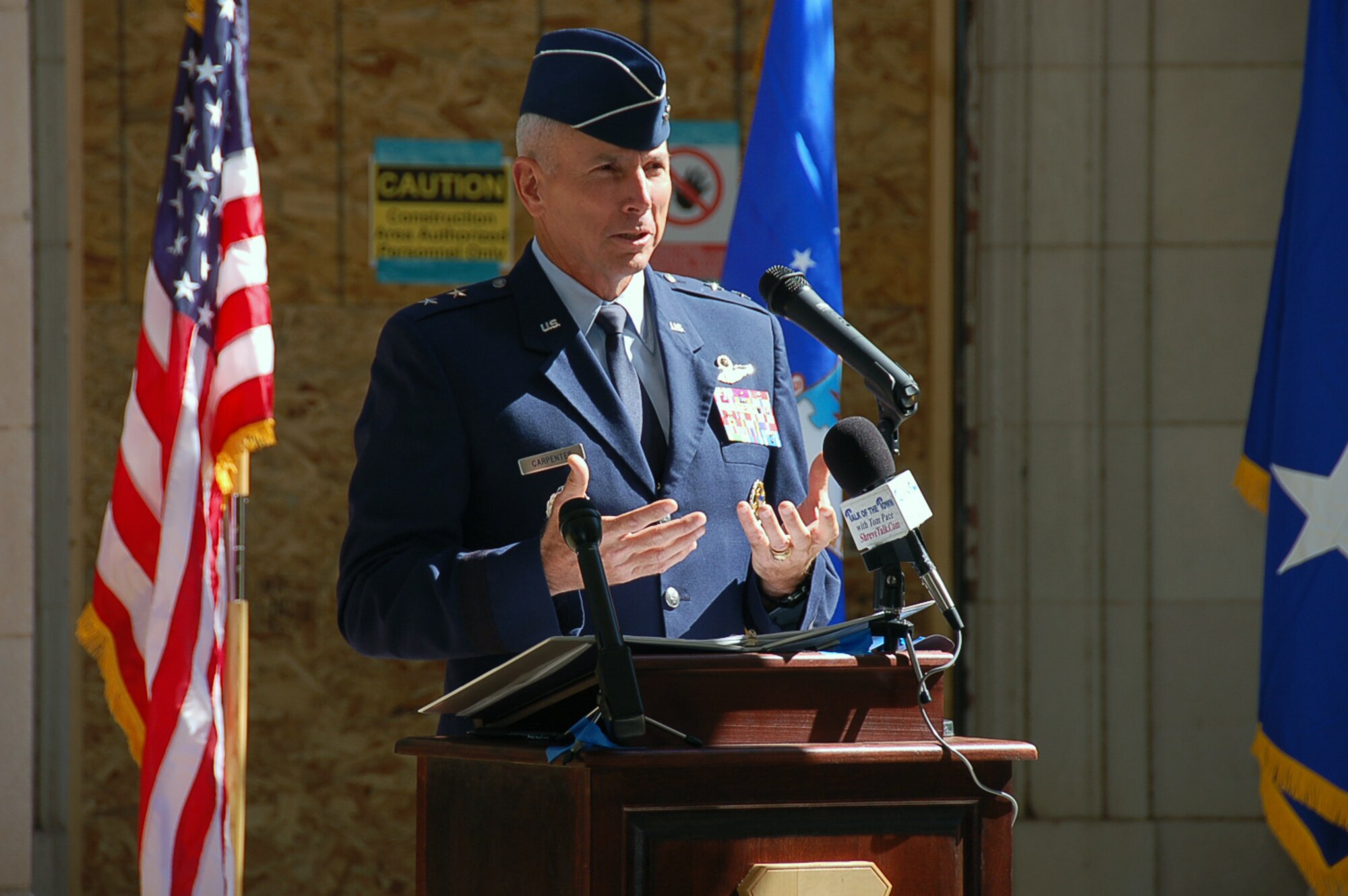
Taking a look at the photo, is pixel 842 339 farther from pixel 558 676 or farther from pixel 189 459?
pixel 189 459

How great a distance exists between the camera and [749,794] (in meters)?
1.55

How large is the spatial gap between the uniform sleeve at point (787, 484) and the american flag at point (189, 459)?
186cm

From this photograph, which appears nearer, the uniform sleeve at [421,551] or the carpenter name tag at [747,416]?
the uniform sleeve at [421,551]

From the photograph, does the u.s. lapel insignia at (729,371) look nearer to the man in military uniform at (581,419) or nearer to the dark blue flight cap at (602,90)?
the man in military uniform at (581,419)

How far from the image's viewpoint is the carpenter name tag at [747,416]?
222 cm

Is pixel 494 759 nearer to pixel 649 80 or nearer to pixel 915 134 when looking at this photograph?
pixel 649 80

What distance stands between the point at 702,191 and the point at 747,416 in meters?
2.87

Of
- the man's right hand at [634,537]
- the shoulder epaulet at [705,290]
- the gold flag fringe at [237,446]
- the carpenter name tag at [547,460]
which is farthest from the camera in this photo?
the gold flag fringe at [237,446]

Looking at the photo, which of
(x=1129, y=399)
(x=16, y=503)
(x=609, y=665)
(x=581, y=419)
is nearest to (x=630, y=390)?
(x=581, y=419)

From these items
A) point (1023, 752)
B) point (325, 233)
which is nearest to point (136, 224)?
point (325, 233)

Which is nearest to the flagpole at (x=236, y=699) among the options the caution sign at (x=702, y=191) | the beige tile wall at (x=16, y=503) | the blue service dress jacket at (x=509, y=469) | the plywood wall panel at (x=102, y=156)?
the beige tile wall at (x=16, y=503)

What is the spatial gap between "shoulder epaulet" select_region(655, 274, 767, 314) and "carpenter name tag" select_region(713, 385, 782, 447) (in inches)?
8.4

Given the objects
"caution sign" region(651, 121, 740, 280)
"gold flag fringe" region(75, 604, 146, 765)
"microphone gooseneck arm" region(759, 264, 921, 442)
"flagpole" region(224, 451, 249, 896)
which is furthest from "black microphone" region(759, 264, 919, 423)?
"caution sign" region(651, 121, 740, 280)

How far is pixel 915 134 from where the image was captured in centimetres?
505
